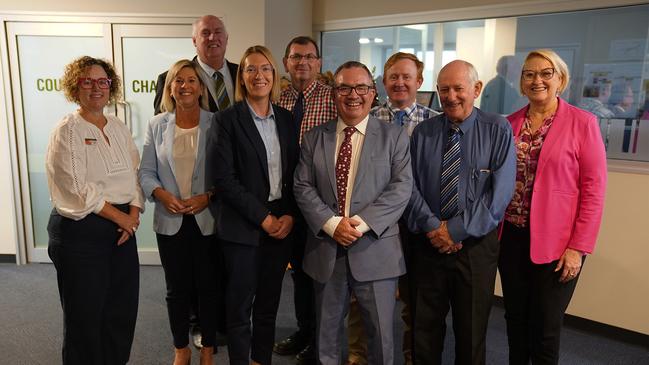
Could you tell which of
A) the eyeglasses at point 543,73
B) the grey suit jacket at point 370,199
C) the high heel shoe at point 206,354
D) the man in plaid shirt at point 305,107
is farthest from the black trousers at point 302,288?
the eyeglasses at point 543,73

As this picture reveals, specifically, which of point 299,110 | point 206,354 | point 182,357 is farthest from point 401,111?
point 182,357

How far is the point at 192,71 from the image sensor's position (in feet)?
7.83

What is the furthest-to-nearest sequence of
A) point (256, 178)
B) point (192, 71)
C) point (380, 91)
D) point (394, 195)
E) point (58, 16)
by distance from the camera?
point (380, 91) → point (58, 16) → point (192, 71) → point (256, 178) → point (394, 195)

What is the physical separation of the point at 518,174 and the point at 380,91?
8.42 ft

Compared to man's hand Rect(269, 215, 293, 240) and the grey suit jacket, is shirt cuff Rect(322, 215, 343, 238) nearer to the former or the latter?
the grey suit jacket

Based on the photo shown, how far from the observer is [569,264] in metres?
2.02

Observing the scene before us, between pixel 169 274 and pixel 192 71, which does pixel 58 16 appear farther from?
pixel 169 274

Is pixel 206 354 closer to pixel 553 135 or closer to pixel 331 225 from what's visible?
pixel 331 225

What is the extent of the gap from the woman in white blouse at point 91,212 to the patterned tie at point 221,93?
625mm

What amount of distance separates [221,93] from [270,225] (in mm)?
1071

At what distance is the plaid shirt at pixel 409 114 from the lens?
8.29 feet

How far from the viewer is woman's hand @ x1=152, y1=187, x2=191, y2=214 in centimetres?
232

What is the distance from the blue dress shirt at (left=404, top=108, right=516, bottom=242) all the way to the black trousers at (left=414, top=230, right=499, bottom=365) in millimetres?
119

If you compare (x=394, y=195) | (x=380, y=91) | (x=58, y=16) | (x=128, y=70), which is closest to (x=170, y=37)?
(x=128, y=70)
